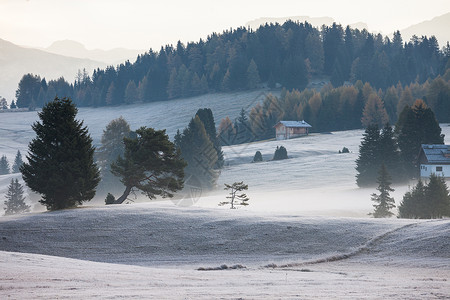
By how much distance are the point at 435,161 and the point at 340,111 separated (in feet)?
268

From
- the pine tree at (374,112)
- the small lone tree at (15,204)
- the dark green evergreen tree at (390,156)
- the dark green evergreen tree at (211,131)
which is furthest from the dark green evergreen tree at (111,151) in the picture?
the pine tree at (374,112)

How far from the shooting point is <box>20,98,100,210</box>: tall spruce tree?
1537 inches

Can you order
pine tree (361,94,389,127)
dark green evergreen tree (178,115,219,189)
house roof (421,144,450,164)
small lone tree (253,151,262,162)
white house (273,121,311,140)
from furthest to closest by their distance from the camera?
pine tree (361,94,389,127), white house (273,121,311,140), small lone tree (253,151,262,162), dark green evergreen tree (178,115,219,189), house roof (421,144,450,164)

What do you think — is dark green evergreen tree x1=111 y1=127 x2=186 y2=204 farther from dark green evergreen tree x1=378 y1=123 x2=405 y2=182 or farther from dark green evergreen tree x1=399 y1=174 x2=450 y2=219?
dark green evergreen tree x1=378 y1=123 x2=405 y2=182

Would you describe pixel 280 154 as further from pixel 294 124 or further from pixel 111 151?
pixel 294 124

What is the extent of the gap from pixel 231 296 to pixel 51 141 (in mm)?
29606

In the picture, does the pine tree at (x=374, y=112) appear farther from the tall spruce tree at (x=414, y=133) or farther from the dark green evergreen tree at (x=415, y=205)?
the dark green evergreen tree at (x=415, y=205)

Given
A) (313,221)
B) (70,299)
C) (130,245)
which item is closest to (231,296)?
(70,299)

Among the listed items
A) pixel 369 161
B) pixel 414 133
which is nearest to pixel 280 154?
pixel 414 133

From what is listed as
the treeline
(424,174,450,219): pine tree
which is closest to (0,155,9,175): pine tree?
the treeline

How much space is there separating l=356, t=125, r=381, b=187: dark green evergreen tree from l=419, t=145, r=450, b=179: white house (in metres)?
7.42

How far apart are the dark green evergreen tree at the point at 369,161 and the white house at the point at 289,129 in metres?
65.1

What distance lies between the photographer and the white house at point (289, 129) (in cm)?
14875

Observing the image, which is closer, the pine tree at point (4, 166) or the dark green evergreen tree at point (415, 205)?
the dark green evergreen tree at point (415, 205)
